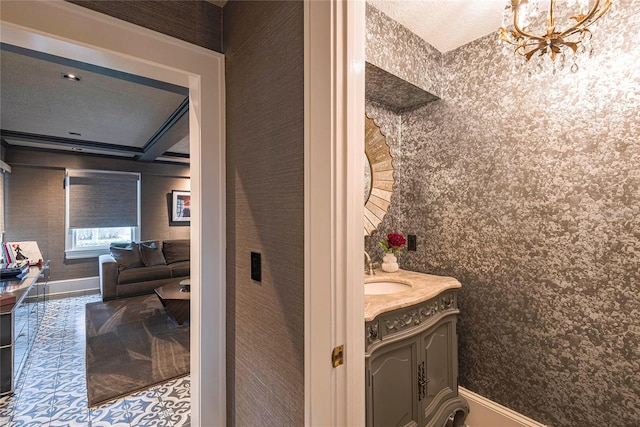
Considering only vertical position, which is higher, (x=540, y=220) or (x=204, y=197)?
(x=204, y=197)

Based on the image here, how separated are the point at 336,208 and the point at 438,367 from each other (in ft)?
4.61

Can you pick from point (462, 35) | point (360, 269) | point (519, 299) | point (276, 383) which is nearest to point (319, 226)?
point (360, 269)

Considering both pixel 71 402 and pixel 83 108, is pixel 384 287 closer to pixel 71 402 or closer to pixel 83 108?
pixel 71 402

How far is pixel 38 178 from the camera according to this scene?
479 centimetres

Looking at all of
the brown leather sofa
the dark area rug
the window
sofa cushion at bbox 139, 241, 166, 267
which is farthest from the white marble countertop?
the window

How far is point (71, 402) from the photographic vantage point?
2148 millimetres

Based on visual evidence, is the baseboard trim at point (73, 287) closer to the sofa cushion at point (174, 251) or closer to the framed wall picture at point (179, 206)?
the sofa cushion at point (174, 251)

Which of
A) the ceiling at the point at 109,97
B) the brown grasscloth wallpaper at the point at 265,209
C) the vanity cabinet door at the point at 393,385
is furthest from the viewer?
the ceiling at the point at 109,97

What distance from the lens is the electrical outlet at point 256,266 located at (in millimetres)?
1181

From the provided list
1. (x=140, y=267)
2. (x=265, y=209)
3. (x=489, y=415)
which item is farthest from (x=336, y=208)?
(x=140, y=267)

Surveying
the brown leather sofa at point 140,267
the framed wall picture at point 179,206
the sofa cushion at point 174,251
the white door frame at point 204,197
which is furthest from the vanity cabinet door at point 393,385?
the framed wall picture at point 179,206

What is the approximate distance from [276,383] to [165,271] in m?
4.76

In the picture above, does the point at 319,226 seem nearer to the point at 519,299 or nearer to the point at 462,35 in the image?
the point at 519,299

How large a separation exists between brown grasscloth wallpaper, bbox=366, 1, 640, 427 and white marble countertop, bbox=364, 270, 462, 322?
268 mm
